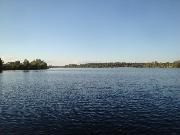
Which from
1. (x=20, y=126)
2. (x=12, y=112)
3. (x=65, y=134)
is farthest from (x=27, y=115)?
(x=65, y=134)

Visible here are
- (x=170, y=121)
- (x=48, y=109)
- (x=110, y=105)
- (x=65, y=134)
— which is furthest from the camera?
(x=110, y=105)


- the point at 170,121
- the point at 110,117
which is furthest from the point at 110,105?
the point at 170,121

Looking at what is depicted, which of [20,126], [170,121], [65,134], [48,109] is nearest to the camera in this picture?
[65,134]

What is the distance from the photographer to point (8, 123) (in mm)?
36656

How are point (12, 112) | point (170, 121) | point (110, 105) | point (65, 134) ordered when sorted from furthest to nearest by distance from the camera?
point (110, 105) < point (12, 112) < point (170, 121) < point (65, 134)

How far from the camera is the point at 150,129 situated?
33.6 m

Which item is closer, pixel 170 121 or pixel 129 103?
pixel 170 121

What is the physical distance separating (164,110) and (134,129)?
14.1 m

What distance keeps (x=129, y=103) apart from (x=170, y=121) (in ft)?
52.6

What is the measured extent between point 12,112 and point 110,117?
1789 cm

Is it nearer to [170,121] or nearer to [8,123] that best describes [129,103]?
[170,121]

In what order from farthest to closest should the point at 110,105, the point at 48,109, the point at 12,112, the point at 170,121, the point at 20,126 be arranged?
the point at 110,105 < the point at 48,109 < the point at 12,112 < the point at 170,121 < the point at 20,126

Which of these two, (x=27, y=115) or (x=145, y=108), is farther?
(x=145, y=108)

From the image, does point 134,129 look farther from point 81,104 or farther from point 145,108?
point 81,104
